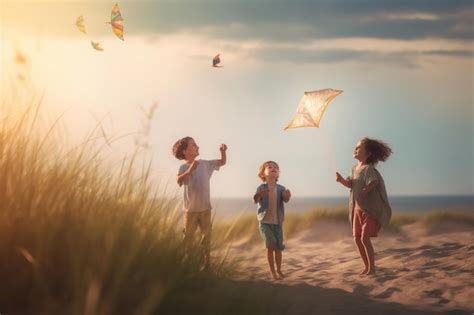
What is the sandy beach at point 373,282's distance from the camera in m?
5.62

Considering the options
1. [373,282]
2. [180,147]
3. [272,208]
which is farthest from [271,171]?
[373,282]

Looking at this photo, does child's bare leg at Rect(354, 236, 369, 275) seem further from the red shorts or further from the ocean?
the ocean

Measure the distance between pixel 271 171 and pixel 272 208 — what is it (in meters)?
0.45

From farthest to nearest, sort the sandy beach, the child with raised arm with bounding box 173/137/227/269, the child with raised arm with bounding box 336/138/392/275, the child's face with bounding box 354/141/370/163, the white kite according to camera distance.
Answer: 1. the white kite
2. the child's face with bounding box 354/141/370/163
3. the child with raised arm with bounding box 336/138/392/275
4. the child with raised arm with bounding box 173/137/227/269
5. the sandy beach

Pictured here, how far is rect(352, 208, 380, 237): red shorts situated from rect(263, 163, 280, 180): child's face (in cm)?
106

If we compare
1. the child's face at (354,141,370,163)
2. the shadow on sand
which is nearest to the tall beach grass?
the shadow on sand

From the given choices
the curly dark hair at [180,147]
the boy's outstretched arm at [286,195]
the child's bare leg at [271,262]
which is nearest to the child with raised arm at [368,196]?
the boy's outstretched arm at [286,195]

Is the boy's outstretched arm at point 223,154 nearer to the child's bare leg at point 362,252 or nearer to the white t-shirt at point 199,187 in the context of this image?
the white t-shirt at point 199,187

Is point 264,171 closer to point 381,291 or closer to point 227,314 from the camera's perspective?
point 381,291

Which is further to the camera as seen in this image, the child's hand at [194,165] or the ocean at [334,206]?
the child's hand at [194,165]

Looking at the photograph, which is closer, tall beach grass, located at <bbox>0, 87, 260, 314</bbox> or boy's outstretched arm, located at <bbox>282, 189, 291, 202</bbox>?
tall beach grass, located at <bbox>0, 87, 260, 314</bbox>

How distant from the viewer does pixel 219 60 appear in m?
7.05

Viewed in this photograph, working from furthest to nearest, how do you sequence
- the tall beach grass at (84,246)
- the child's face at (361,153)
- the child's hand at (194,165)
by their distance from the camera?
the child's face at (361,153), the child's hand at (194,165), the tall beach grass at (84,246)

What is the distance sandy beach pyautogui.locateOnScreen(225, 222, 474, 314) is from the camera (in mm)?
5625
